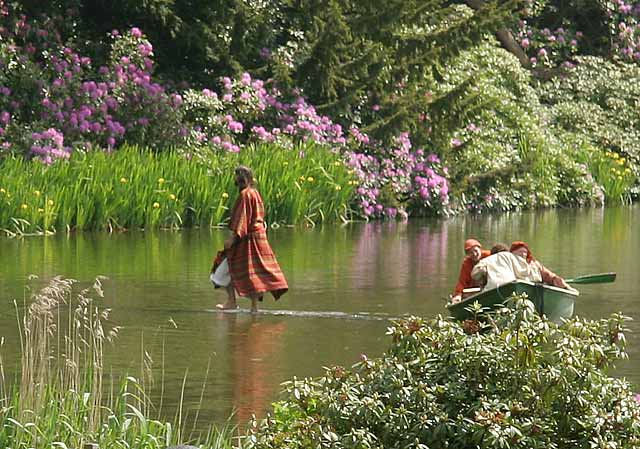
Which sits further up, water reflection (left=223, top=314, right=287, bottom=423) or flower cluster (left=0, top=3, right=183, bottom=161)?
flower cluster (left=0, top=3, right=183, bottom=161)

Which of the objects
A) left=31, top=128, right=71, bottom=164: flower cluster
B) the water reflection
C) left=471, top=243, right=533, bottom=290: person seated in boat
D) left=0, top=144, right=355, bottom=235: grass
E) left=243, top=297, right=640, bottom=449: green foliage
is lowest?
the water reflection

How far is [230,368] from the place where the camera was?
12625 mm

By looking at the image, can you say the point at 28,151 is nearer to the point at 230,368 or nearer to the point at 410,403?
the point at 230,368

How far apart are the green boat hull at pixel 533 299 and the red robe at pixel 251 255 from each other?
3.25 metres

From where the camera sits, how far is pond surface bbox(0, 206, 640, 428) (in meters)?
12.5

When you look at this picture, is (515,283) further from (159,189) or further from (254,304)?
(159,189)

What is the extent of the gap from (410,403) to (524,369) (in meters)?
0.48

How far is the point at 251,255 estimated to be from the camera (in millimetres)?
16906

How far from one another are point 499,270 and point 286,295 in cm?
426

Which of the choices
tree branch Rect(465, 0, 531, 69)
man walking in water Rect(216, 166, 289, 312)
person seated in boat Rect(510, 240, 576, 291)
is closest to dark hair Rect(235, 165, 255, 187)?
man walking in water Rect(216, 166, 289, 312)

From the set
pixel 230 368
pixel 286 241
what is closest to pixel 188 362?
pixel 230 368

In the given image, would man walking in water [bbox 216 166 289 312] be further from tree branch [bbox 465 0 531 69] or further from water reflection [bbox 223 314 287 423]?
tree branch [bbox 465 0 531 69]

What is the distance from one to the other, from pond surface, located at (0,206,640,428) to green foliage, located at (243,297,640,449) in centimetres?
321

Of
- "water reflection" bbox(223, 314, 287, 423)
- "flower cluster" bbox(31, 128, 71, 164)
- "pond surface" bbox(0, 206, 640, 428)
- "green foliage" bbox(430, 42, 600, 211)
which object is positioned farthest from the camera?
"green foliage" bbox(430, 42, 600, 211)
